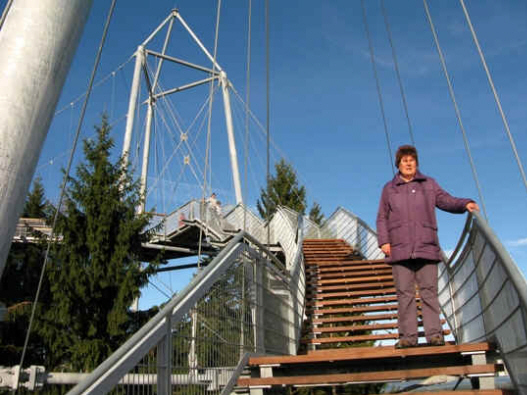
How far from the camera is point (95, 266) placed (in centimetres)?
1224

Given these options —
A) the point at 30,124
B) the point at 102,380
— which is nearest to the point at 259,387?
the point at 102,380

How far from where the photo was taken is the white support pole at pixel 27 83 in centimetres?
179

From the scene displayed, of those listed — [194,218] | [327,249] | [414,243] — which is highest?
[194,218]

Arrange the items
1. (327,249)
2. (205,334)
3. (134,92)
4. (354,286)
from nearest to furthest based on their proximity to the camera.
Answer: (205,334), (354,286), (327,249), (134,92)

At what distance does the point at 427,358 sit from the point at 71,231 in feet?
35.6

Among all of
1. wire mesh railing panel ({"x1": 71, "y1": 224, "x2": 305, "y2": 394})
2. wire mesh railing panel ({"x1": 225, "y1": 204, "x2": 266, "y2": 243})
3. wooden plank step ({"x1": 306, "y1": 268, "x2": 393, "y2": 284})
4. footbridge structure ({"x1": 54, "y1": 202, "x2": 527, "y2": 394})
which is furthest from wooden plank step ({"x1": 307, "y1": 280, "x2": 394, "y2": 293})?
wire mesh railing panel ({"x1": 225, "y1": 204, "x2": 266, "y2": 243})

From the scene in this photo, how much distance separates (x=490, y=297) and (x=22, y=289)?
16620mm

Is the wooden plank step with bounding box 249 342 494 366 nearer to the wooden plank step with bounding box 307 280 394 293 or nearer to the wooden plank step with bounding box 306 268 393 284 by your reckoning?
the wooden plank step with bounding box 307 280 394 293

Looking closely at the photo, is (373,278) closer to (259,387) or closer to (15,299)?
(259,387)

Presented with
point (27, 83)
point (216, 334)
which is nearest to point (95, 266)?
point (216, 334)

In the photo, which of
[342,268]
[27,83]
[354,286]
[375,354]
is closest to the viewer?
[27,83]

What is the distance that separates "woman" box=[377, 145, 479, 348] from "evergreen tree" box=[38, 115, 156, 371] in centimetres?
818

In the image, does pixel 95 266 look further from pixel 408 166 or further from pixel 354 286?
pixel 408 166

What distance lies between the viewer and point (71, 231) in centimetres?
1284
